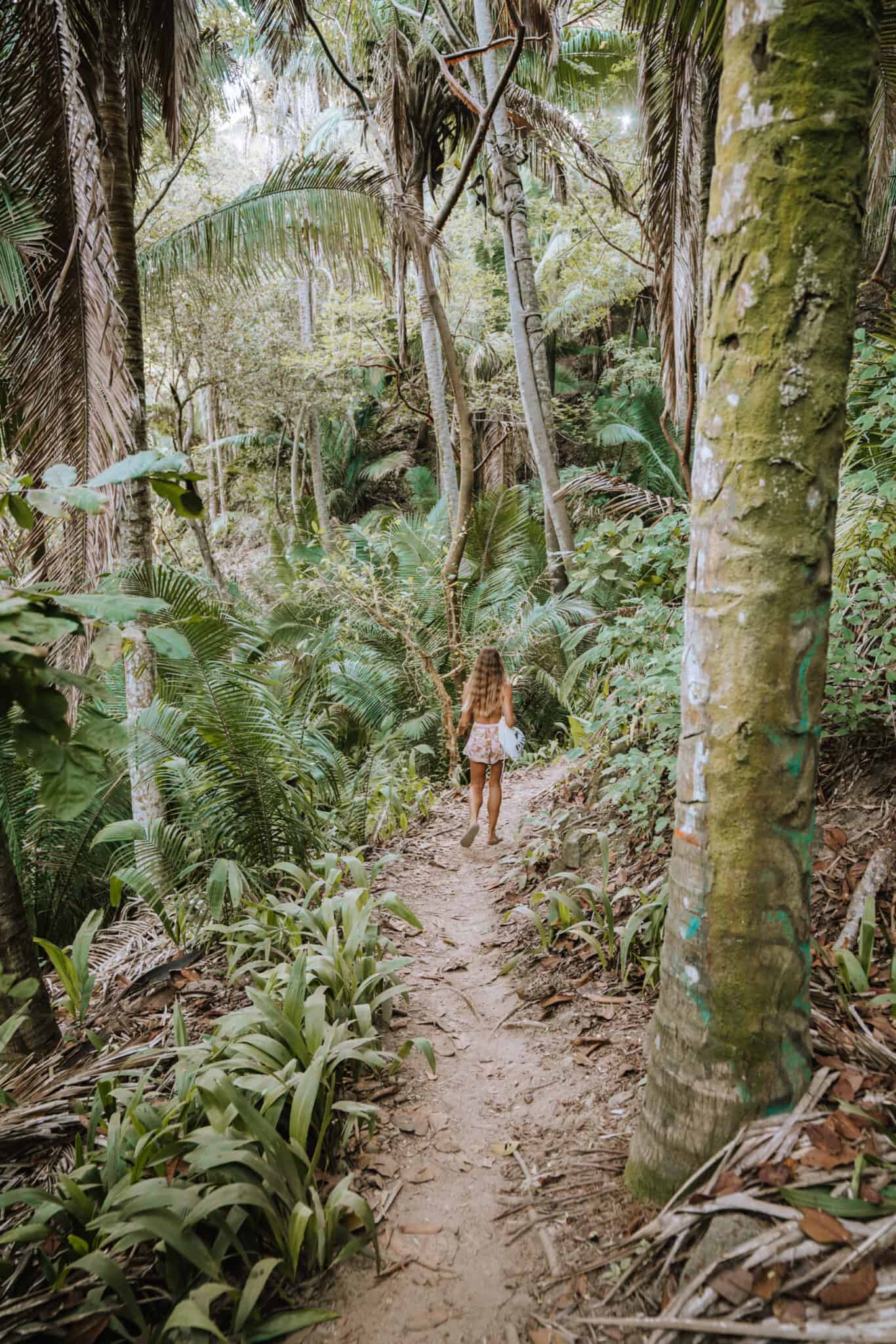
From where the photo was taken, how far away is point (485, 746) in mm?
5031

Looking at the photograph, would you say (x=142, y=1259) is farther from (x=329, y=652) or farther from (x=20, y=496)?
(x=329, y=652)

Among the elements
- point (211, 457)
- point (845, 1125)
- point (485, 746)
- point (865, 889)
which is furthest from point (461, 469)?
point (211, 457)

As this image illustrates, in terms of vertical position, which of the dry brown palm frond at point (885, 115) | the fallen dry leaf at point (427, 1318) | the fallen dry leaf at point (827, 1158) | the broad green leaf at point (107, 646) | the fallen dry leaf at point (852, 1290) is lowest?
the fallen dry leaf at point (427, 1318)

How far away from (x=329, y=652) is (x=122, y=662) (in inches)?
152

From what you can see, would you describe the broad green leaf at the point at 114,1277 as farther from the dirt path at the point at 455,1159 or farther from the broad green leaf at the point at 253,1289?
the dirt path at the point at 455,1159

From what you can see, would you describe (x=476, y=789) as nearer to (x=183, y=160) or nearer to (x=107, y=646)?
(x=107, y=646)

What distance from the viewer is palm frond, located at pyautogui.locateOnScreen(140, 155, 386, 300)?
19.4 feet

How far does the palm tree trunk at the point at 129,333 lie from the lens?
433 cm

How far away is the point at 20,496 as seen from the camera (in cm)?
139

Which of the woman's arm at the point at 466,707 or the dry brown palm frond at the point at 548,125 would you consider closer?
the woman's arm at the point at 466,707

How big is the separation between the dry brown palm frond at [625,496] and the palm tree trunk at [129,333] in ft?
9.06

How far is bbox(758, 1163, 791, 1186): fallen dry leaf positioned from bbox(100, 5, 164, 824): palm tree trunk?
3.64m

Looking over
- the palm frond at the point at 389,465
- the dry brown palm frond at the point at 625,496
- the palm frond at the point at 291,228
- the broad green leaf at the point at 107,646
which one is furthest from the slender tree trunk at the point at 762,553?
the palm frond at the point at 389,465

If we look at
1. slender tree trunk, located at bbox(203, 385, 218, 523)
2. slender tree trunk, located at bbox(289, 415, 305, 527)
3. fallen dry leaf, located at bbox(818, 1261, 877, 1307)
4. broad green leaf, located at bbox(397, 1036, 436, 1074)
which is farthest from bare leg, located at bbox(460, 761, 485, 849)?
slender tree trunk, located at bbox(203, 385, 218, 523)
